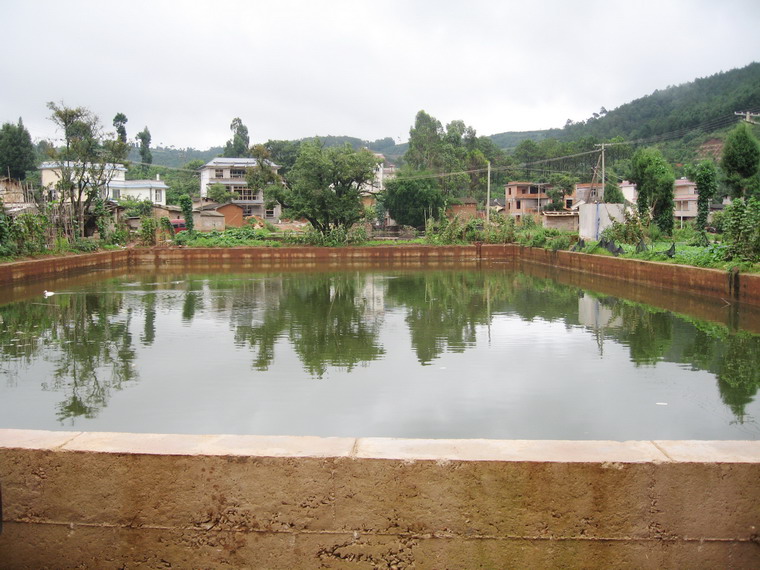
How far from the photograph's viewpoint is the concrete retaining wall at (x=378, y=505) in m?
2.33

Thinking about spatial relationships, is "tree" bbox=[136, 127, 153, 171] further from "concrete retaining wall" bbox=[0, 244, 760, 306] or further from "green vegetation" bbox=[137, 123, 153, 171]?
"concrete retaining wall" bbox=[0, 244, 760, 306]

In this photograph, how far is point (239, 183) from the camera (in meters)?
52.9

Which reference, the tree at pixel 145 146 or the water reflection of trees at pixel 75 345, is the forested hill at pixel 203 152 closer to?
the tree at pixel 145 146

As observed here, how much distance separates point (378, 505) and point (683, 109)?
75.8 m

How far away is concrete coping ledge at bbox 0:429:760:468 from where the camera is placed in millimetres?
2355

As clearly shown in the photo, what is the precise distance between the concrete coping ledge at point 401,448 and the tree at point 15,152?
56.9 metres

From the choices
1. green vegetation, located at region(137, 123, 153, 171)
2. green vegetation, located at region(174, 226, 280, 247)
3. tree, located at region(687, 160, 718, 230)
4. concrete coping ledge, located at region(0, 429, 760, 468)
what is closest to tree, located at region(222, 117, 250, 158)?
green vegetation, located at region(137, 123, 153, 171)

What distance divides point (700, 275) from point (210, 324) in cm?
1023

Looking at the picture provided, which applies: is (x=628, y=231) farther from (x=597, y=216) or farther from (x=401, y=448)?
(x=401, y=448)

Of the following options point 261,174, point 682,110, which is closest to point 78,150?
point 261,174

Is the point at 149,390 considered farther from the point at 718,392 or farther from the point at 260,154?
the point at 260,154

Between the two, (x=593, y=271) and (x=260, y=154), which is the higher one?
(x=260, y=154)

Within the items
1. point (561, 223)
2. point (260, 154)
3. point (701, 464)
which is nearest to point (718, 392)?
point (701, 464)

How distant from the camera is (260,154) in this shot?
147 feet
